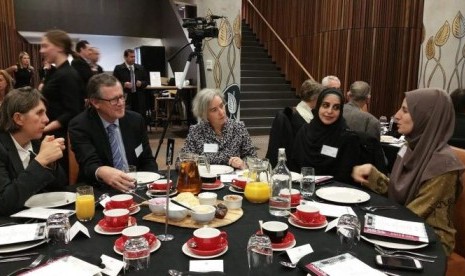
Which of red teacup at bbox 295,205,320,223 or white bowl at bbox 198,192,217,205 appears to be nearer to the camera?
red teacup at bbox 295,205,320,223

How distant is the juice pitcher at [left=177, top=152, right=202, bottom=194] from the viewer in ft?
5.92

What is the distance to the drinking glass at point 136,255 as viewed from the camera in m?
1.10

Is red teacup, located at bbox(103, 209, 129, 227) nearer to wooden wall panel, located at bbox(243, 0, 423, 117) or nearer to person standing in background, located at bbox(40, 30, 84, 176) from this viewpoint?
person standing in background, located at bbox(40, 30, 84, 176)

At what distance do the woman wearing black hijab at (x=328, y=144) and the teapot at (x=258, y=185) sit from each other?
873 mm

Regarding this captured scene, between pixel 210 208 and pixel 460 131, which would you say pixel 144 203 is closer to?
pixel 210 208

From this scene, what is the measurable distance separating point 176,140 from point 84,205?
5.66 meters

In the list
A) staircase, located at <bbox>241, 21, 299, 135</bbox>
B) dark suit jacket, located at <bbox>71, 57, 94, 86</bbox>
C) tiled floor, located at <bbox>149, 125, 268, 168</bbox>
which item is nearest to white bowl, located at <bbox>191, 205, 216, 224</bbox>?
dark suit jacket, located at <bbox>71, 57, 94, 86</bbox>

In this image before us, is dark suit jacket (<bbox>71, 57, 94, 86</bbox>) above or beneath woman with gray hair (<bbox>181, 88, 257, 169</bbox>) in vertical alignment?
above

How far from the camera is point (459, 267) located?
1768mm

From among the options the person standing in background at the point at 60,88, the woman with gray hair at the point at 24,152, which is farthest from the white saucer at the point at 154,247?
the person standing in background at the point at 60,88

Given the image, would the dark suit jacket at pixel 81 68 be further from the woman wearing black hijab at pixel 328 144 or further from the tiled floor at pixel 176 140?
the woman wearing black hijab at pixel 328 144

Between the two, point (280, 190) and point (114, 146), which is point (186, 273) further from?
point (114, 146)

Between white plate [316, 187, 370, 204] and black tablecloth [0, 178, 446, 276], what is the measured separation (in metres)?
0.12

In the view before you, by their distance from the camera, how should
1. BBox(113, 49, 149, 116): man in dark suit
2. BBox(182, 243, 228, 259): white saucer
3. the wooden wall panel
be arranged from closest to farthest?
1. BBox(182, 243, 228, 259): white saucer
2. the wooden wall panel
3. BBox(113, 49, 149, 116): man in dark suit
